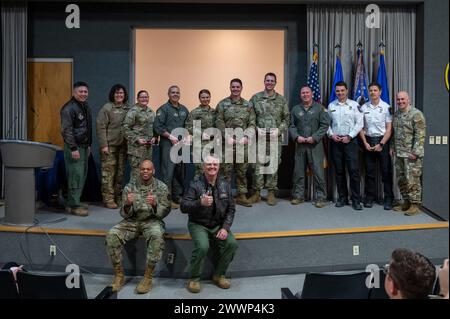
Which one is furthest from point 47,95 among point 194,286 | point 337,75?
point 337,75

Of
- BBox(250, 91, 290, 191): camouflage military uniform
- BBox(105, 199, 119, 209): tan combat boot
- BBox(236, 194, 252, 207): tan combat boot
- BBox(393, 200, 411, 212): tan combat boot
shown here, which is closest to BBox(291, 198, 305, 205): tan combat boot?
BBox(250, 91, 290, 191): camouflage military uniform

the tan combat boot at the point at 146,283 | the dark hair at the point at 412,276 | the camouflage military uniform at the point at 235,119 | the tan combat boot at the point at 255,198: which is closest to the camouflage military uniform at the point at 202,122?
the camouflage military uniform at the point at 235,119

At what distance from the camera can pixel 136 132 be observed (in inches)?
212

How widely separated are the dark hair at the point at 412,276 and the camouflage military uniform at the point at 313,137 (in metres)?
3.72

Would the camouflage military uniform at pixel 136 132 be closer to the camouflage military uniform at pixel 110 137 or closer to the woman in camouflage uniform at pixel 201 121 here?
the camouflage military uniform at pixel 110 137

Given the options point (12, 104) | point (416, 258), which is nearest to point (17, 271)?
point (416, 258)

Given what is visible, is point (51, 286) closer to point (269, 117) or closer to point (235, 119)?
point (235, 119)

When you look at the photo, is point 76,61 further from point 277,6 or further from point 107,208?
point 277,6

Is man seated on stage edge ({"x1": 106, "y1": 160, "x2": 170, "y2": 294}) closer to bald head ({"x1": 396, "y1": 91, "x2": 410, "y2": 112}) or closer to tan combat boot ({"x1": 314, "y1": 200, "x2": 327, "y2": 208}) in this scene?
tan combat boot ({"x1": 314, "y1": 200, "x2": 327, "y2": 208})

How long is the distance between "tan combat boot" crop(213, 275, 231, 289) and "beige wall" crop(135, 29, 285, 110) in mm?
3510

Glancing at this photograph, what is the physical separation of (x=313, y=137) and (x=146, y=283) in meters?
2.57

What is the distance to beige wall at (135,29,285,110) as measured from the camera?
22.9 ft

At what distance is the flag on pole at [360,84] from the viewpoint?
234 inches
